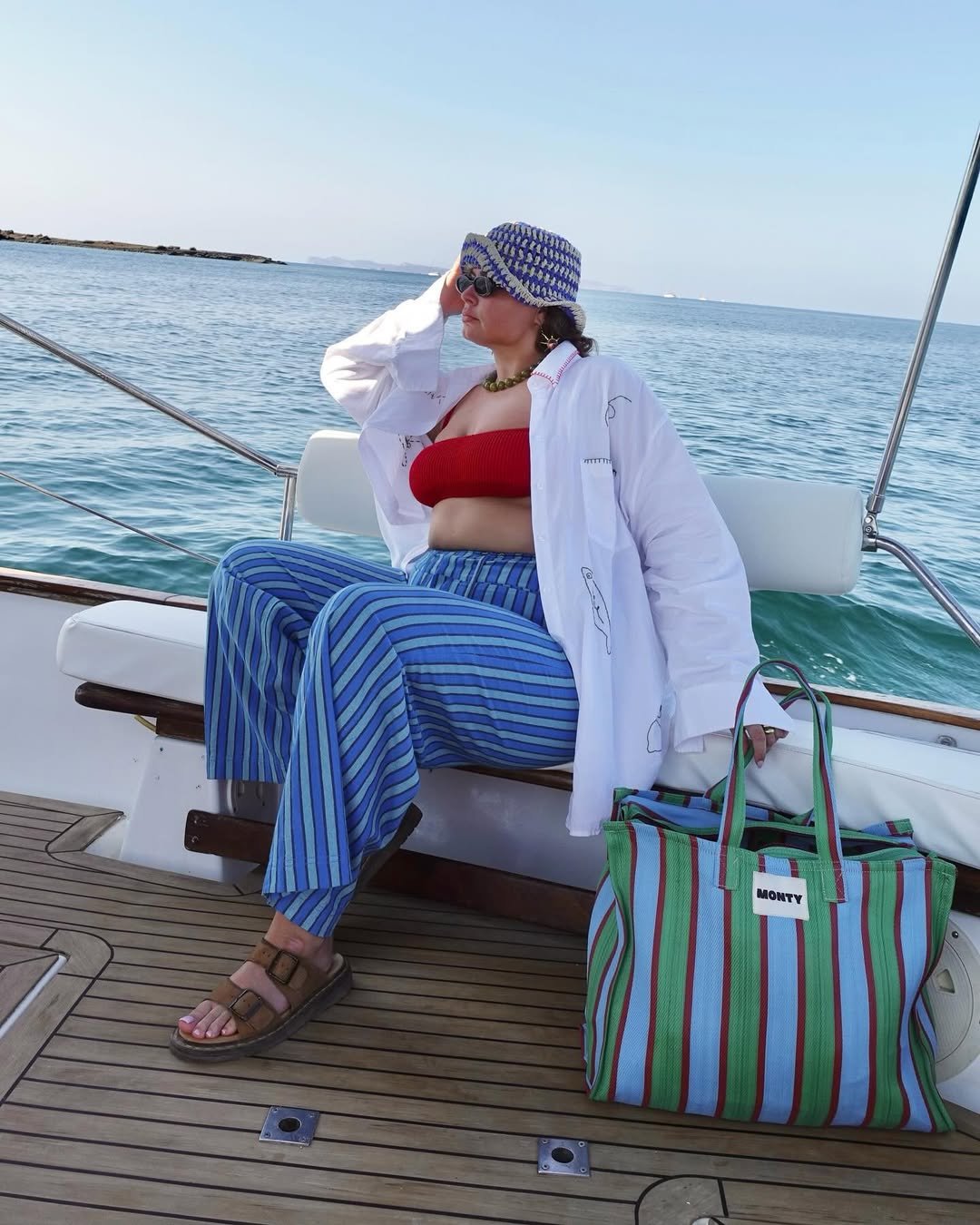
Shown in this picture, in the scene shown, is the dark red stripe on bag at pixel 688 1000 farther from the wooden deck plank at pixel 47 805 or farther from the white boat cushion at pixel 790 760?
the wooden deck plank at pixel 47 805

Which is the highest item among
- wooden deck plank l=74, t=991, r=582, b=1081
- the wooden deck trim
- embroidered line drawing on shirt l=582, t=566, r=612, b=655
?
embroidered line drawing on shirt l=582, t=566, r=612, b=655

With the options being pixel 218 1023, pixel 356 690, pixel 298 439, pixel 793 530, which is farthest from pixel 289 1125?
pixel 298 439

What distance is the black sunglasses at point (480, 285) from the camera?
1.71 metres

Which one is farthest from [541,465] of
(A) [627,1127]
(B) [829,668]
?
(B) [829,668]

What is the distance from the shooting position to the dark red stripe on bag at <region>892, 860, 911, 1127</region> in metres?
1.20

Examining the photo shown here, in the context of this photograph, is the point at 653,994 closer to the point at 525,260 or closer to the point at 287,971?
the point at 287,971

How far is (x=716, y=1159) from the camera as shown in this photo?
1.19 metres

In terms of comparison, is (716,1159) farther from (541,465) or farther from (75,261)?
(75,261)

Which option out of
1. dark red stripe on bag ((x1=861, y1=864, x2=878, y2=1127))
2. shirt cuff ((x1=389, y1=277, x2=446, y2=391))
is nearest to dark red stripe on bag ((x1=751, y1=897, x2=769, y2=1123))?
dark red stripe on bag ((x1=861, y1=864, x2=878, y2=1127))

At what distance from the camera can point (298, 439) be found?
10055mm

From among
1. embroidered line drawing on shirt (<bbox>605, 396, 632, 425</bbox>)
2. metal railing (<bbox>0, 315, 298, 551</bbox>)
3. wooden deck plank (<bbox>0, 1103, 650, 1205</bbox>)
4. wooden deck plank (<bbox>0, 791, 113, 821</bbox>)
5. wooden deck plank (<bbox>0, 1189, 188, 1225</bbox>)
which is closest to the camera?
wooden deck plank (<bbox>0, 1189, 188, 1225</bbox>)

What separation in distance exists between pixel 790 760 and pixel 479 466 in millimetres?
669

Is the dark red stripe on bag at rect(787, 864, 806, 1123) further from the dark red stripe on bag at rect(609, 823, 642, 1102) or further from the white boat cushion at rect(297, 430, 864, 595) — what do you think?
the white boat cushion at rect(297, 430, 864, 595)

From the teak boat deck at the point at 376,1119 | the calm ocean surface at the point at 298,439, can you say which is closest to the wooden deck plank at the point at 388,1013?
the teak boat deck at the point at 376,1119
